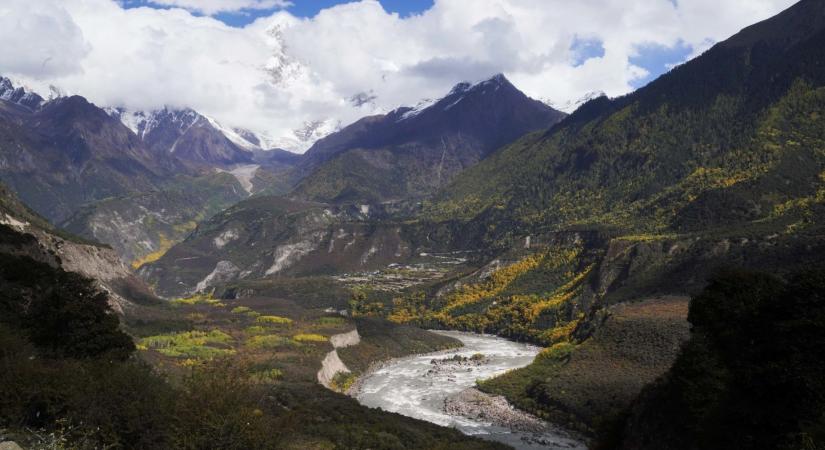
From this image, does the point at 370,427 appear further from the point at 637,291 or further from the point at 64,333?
the point at 637,291

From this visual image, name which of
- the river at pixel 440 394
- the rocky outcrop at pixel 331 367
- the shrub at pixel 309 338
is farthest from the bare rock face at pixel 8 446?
the shrub at pixel 309 338

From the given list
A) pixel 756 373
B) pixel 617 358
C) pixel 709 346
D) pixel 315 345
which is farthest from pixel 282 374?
pixel 756 373

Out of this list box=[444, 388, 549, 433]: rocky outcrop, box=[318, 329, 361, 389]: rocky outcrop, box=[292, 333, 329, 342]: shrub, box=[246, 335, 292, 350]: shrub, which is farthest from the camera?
box=[292, 333, 329, 342]: shrub

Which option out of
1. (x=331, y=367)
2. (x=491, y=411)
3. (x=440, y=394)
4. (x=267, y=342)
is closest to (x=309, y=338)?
(x=267, y=342)

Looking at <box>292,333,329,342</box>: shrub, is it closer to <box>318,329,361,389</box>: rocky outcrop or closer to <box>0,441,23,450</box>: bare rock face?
<box>318,329,361,389</box>: rocky outcrop

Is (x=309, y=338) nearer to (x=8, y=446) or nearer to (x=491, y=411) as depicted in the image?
(x=491, y=411)

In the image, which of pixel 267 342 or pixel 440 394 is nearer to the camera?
pixel 440 394

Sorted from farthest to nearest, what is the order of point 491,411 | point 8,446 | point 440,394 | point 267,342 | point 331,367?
point 267,342 → point 331,367 → point 440,394 → point 491,411 → point 8,446

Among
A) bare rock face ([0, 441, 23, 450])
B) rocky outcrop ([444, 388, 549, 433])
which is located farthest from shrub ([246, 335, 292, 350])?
bare rock face ([0, 441, 23, 450])

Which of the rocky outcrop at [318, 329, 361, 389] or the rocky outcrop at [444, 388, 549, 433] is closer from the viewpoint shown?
the rocky outcrop at [444, 388, 549, 433]
